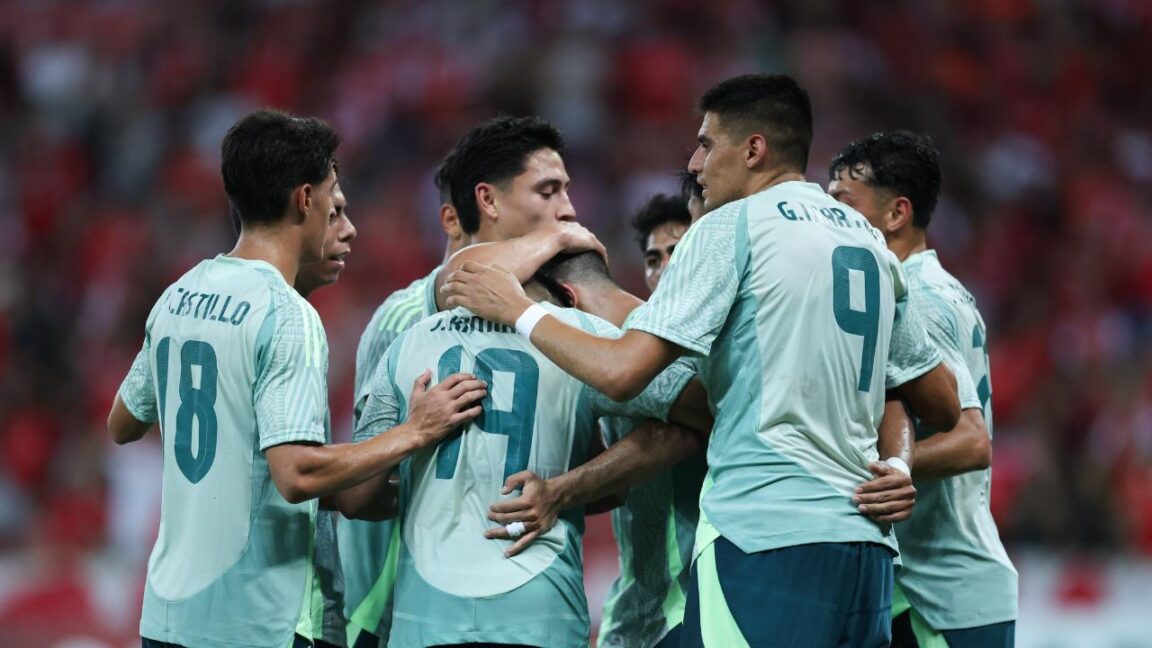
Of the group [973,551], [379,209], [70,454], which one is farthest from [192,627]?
[379,209]

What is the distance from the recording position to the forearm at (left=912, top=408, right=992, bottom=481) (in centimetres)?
443

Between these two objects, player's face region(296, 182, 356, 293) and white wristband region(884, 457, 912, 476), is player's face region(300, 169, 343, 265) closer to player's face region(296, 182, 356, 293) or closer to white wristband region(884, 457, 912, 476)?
player's face region(296, 182, 356, 293)

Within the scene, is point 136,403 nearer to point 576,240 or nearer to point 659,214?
point 576,240

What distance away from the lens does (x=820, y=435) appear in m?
3.79

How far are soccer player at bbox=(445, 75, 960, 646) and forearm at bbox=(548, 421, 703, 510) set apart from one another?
0.96 feet

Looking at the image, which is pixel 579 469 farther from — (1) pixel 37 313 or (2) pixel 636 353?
(1) pixel 37 313

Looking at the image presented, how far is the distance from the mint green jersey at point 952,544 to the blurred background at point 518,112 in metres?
4.40

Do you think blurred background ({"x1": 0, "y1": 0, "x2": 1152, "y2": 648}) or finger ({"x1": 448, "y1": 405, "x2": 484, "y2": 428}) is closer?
finger ({"x1": 448, "y1": 405, "x2": 484, "y2": 428})

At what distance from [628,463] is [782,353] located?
0.61 meters

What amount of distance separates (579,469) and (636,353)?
46cm

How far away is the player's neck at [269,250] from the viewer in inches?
161

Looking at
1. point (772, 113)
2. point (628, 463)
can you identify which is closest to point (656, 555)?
point (628, 463)

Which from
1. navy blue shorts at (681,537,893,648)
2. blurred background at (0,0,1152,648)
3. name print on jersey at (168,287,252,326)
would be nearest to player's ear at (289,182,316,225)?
name print on jersey at (168,287,252,326)

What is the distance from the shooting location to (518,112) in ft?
42.0
